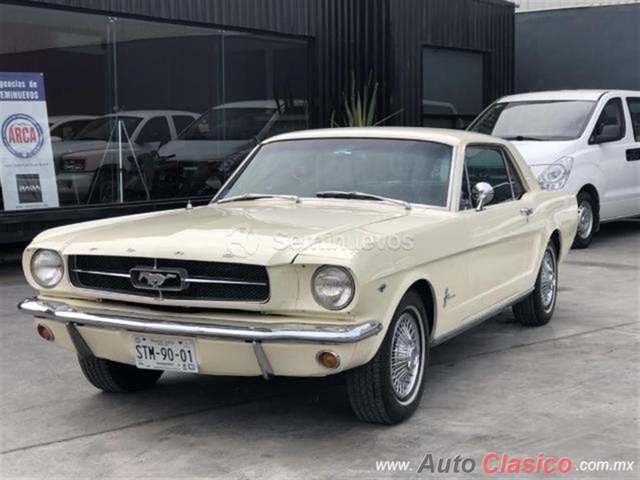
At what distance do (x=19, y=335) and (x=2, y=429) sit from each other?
7.26 feet

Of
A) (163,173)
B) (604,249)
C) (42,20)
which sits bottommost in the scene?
(604,249)

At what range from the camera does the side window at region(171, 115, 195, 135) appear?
11278mm

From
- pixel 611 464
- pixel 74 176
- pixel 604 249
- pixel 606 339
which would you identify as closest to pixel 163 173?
pixel 74 176

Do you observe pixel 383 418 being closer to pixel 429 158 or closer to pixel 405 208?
pixel 405 208

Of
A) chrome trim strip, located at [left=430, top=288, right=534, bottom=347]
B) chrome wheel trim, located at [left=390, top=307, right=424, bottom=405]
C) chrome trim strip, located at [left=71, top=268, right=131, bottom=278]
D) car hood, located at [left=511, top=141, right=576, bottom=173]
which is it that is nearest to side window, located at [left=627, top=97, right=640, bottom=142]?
car hood, located at [left=511, top=141, right=576, bottom=173]

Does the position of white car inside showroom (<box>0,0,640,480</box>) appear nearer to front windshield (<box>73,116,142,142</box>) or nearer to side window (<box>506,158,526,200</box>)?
side window (<box>506,158,526,200</box>)

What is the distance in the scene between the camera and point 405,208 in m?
5.04

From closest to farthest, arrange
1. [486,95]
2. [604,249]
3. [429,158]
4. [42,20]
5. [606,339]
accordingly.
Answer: [429,158] → [606,339] → [42,20] → [604,249] → [486,95]

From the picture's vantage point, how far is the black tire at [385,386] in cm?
423

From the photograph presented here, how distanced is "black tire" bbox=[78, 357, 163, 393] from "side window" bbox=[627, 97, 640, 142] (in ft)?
28.8

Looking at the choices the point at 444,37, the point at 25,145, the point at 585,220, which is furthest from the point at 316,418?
the point at 444,37

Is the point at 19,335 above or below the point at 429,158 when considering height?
below

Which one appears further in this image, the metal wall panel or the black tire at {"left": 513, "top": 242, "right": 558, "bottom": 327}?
the metal wall panel

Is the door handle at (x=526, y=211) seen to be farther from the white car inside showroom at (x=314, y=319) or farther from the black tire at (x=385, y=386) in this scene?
the black tire at (x=385, y=386)
